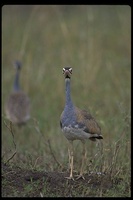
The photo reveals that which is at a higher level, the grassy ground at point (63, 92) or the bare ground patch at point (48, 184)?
the grassy ground at point (63, 92)

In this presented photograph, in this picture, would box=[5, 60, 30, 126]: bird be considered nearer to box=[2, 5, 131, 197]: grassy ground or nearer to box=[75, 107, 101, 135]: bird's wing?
box=[2, 5, 131, 197]: grassy ground

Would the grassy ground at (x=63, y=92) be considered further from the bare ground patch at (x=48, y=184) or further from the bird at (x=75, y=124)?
the bird at (x=75, y=124)

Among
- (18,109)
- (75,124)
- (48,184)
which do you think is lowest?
(48,184)

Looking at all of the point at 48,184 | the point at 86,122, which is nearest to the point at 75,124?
the point at 86,122

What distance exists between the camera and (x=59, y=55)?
45.4ft

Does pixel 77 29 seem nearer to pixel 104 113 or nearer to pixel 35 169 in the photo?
pixel 104 113

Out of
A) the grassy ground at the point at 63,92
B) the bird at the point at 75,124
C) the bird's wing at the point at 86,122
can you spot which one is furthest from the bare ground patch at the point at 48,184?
the bird's wing at the point at 86,122

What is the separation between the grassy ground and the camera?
6000mm

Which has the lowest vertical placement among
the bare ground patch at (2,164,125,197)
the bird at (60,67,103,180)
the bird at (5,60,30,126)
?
the bare ground patch at (2,164,125,197)

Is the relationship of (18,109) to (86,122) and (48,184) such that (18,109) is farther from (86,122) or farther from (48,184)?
(48,184)

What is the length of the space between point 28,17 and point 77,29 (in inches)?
77.3

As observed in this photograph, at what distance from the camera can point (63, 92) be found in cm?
1179

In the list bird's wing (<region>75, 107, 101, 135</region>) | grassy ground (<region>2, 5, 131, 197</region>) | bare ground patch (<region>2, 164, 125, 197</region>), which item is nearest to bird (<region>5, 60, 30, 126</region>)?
grassy ground (<region>2, 5, 131, 197</region>)

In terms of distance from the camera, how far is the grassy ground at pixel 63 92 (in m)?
6.00
